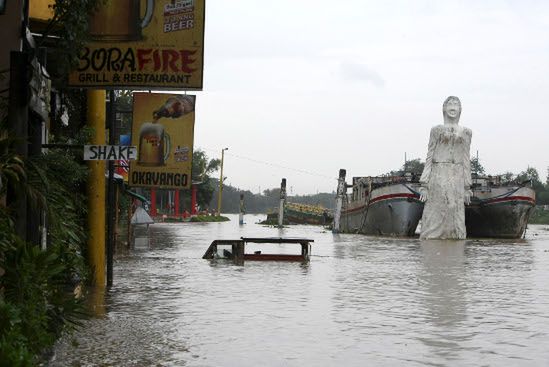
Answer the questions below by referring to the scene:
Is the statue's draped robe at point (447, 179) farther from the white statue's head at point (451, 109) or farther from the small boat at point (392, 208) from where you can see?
the small boat at point (392, 208)

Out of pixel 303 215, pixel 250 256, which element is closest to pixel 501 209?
pixel 250 256

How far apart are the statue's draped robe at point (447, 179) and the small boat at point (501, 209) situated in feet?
29.5

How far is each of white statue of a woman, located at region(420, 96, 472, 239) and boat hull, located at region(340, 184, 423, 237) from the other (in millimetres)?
6416

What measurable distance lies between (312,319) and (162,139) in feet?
32.6

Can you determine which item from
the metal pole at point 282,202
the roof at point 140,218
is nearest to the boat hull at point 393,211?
the metal pole at point 282,202

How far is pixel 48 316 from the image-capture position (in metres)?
7.28

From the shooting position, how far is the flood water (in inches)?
317

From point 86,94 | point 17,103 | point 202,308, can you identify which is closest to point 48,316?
point 17,103

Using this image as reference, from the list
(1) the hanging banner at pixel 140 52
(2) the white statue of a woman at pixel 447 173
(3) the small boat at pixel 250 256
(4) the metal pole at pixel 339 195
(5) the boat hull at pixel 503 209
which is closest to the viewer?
(1) the hanging banner at pixel 140 52

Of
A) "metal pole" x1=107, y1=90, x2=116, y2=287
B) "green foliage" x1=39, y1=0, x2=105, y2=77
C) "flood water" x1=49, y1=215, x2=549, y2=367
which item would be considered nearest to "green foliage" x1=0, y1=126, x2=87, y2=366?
"flood water" x1=49, y1=215, x2=549, y2=367

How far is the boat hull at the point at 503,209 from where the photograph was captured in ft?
161

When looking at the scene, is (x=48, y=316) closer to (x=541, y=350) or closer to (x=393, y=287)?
(x=541, y=350)

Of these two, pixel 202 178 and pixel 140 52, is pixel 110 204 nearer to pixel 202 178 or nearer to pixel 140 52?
pixel 140 52

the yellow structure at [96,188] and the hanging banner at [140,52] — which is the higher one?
the hanging banner at [140,52]
